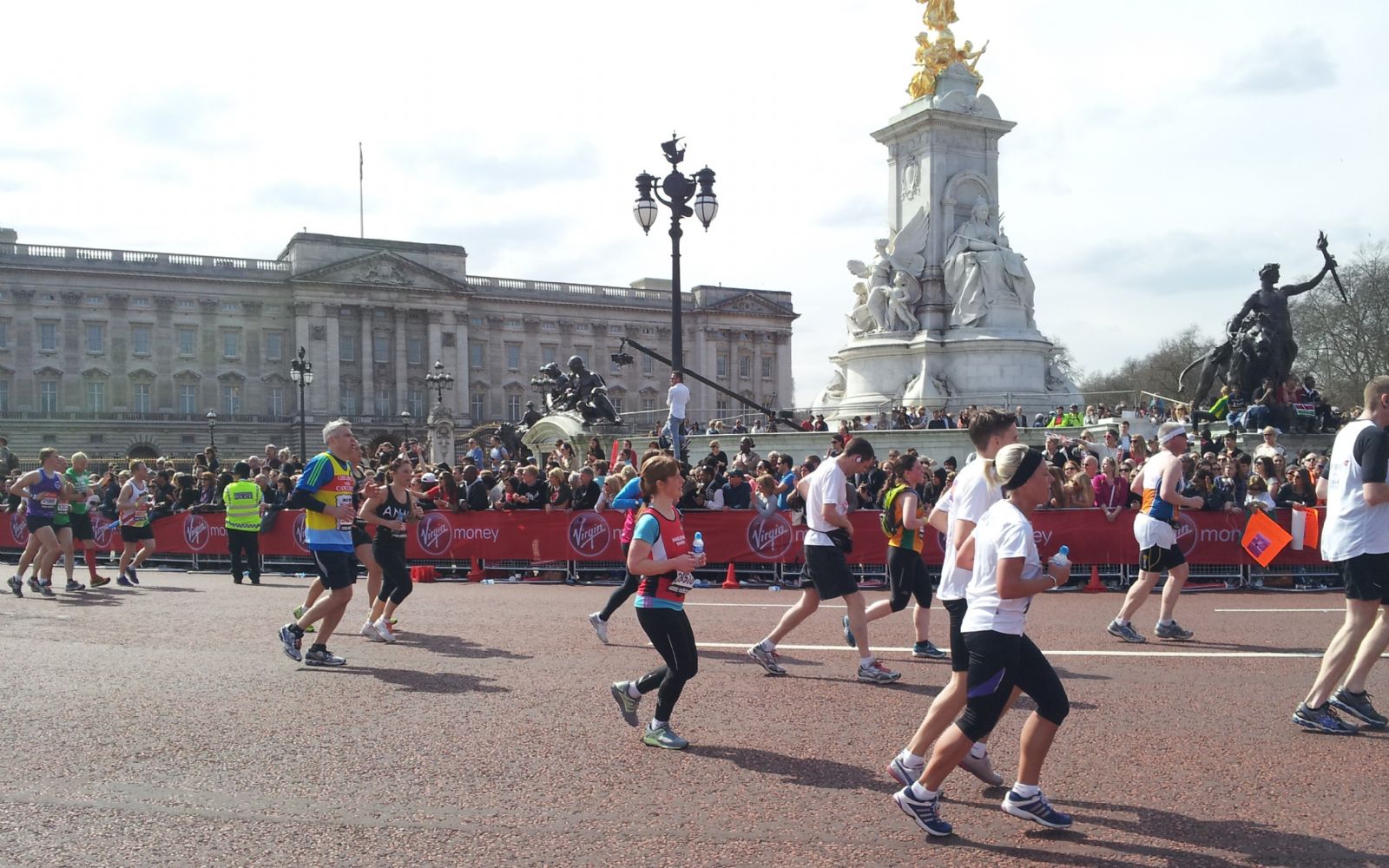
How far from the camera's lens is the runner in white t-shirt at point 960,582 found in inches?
213

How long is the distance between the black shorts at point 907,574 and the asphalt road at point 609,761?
60 centimetres

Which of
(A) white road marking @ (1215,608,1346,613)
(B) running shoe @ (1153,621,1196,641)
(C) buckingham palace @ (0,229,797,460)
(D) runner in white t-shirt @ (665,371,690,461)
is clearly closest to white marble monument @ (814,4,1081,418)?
(D) runner in white t-shirt @ (665,371,690,461)

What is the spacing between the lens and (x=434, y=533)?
58.2 feet

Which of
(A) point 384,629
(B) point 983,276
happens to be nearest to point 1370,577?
(A) point 384,629

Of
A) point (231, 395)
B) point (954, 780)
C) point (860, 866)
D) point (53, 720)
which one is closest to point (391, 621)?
point (53, 720)

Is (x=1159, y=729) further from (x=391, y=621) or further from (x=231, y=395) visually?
(x=231, y=395)

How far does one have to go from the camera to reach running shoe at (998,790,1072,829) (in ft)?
16.9

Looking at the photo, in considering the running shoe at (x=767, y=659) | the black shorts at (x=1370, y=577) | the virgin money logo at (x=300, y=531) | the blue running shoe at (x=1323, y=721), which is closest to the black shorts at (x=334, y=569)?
the running shoe at (x=767, y=659)

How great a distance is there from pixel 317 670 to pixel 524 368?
297 ft

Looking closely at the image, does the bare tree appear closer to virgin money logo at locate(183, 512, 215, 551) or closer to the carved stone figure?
the carved stone figure

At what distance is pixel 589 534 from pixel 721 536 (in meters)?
1.91

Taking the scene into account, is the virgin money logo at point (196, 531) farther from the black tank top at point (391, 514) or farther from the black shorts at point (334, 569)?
the black shorts at point (334, 569)

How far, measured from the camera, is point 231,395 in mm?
89188

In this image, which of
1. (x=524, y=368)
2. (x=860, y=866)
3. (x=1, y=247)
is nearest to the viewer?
(x=860, y=866)
